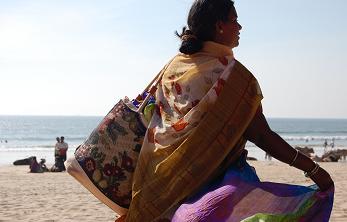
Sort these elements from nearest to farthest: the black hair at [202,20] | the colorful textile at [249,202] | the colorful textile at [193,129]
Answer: the colorful textile at [249,202], the colorful textile at [193,129], the black hair at [202,20]

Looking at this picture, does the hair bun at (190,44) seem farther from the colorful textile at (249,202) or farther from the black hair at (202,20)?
the colorful textile at (249,202)

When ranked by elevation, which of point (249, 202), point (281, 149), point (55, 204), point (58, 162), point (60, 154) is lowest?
point (58, 162)

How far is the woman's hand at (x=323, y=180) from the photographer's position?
222cm

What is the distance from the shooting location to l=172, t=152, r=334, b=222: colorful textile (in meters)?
2.01

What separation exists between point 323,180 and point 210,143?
0.51 m

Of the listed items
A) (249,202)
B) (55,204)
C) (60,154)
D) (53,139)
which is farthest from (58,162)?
(53,139)

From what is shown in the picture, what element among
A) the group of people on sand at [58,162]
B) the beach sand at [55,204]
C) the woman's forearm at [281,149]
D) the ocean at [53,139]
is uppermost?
the woman's forearm at [281,149]

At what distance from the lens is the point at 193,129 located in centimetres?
214

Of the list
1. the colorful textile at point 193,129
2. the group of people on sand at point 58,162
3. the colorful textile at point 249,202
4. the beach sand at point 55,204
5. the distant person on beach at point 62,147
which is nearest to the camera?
the colorful textile at point 249,202

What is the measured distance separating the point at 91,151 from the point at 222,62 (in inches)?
28.1

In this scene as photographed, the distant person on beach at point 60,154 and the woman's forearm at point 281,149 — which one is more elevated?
the woman's forearm at point 281,149

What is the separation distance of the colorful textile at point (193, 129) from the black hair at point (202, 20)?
39 millimetres

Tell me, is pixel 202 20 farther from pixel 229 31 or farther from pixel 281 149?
pixel 281 149

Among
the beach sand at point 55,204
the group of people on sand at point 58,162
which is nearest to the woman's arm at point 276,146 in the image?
the beach sand at point 55,204
